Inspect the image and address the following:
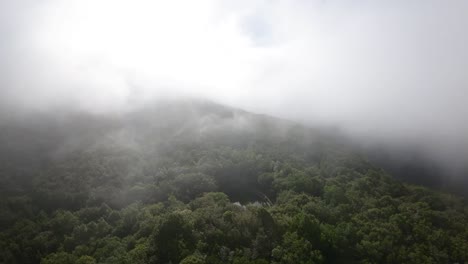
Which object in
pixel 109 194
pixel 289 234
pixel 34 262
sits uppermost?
pixel 289 234

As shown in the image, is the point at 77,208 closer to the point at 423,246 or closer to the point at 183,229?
the point at 183,229

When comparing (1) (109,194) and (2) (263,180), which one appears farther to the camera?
(2) (263,180)

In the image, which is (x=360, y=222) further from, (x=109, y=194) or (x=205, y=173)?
(x=109, y=194)

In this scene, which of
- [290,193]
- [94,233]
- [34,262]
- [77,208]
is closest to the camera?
[34,262]

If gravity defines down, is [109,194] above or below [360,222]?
below

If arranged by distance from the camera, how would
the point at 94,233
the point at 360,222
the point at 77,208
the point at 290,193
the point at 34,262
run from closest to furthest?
1. the point at 34,262
2. the point at 94,233
3. the point at 360,222
4. the point at 77,208
5. the point at 290,193

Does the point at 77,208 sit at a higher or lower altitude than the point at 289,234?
lower

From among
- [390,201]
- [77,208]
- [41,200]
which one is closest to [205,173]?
[77,208]

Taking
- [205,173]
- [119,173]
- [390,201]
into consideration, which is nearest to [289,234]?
[390,201]

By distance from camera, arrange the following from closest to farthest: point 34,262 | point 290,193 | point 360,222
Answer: point 34,262, point 360,222, point 290,193

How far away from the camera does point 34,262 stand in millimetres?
119875

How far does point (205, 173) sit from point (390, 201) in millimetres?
85240

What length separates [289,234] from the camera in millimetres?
124188

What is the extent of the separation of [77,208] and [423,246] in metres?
129
